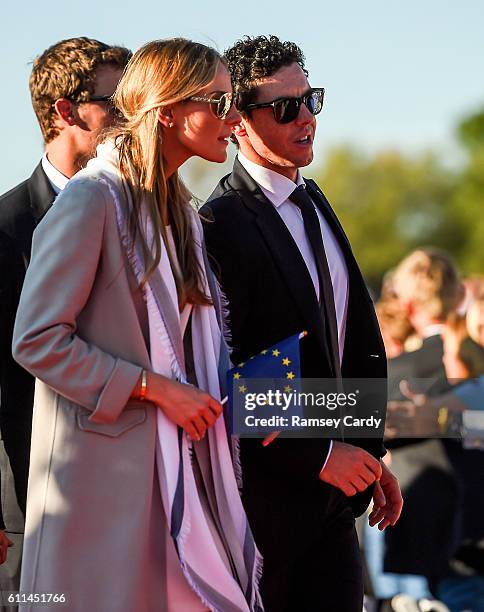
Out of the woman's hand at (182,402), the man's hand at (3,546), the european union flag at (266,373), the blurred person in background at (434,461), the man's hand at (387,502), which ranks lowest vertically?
the man's hand at (3,546)

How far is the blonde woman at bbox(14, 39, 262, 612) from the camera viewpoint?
3.38 m

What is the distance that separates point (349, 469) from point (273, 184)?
101cm

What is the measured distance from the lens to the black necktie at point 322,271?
167 inches

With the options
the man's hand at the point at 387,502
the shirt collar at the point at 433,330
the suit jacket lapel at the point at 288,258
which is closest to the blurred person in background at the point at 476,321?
the shirt collar at the point at 433,330

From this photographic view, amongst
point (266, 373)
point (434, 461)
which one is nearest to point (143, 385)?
point (266, 373)

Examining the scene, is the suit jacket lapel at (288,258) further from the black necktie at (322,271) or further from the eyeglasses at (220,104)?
the eyeglasses at (220,104)

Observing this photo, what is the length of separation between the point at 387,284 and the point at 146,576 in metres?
5.44

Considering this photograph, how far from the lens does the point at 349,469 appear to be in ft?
13.4

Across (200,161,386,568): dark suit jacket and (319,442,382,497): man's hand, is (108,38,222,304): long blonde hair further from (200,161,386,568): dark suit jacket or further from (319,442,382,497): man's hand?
(319,442,382,497): man's hand

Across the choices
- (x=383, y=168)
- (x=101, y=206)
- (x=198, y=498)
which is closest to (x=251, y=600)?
(x=198, y=498)

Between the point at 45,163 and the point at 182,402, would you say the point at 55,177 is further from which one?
the point at 182,402

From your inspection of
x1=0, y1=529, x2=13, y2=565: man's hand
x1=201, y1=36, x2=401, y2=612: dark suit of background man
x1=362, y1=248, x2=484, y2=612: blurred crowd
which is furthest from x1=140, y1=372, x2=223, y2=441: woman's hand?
x1=362, y1=248, x2=484, y2=612: blurred crowd

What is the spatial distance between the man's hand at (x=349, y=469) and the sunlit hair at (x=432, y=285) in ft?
12.5

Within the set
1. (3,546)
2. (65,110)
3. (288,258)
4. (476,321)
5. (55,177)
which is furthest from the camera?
(476,321)
